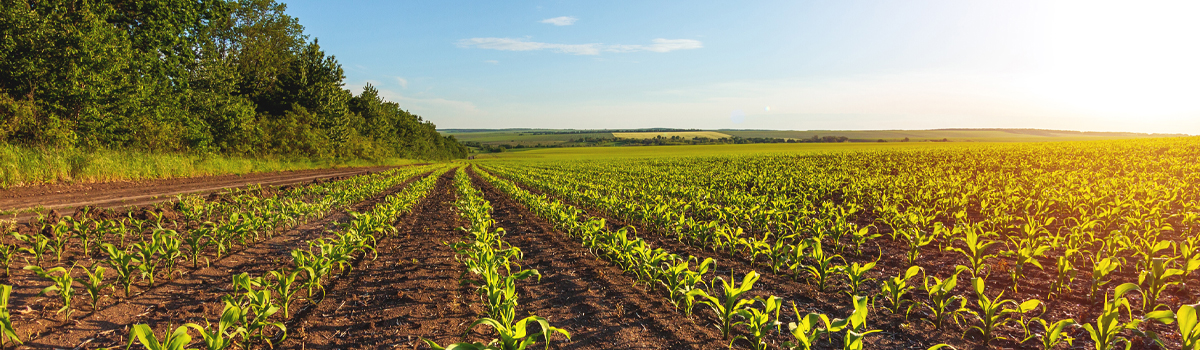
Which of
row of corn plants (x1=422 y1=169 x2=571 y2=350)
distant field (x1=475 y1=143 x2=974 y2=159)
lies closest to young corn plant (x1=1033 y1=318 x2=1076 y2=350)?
row of corn plants (x1=422 y1=169 x2=571 y2=350)

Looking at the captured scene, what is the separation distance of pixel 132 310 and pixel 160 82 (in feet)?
92.4

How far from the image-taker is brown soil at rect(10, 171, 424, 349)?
3314 mm

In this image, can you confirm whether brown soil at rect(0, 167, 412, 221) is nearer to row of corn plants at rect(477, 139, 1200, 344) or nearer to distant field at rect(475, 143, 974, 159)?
row of corn plants at rect(477, 139, 1200, 344)

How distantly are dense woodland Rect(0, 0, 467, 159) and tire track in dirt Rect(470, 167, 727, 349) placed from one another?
21962mm

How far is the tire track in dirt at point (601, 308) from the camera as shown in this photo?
140 inches

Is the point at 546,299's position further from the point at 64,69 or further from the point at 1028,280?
the point at 64,69

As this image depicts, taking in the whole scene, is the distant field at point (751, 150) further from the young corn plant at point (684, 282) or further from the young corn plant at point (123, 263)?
the young corn plant at point (123, 263)

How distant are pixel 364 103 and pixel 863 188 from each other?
6203cm

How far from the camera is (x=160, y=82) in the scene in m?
23.2

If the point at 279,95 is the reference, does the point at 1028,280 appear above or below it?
below

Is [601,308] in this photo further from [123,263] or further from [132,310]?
[123,263]

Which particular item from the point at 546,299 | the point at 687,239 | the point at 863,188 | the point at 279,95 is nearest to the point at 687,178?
the point at 863,188

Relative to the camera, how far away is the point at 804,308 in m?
4.33

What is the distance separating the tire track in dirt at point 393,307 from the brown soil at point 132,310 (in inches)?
19.1
